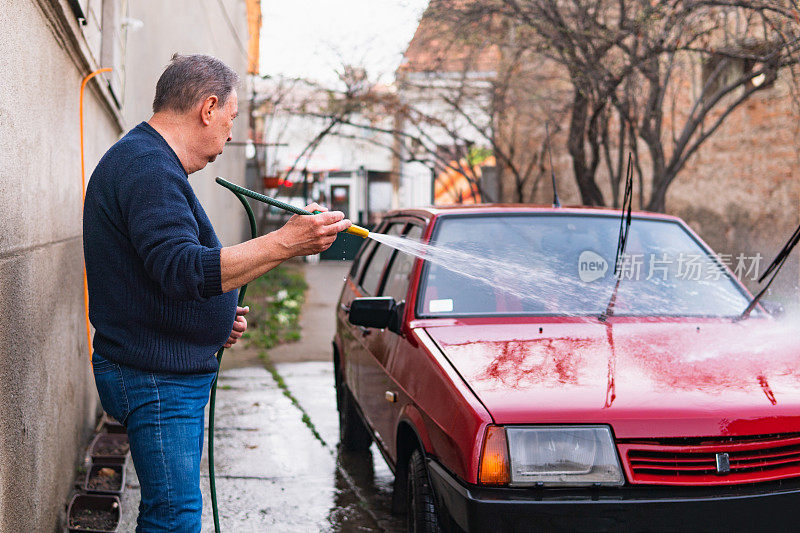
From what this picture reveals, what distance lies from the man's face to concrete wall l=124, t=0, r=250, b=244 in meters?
4.93

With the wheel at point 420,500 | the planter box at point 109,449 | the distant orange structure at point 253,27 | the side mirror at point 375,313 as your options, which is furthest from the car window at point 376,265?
the distant orange structure at point 253,27

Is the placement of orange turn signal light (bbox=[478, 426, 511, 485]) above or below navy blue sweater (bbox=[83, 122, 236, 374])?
below

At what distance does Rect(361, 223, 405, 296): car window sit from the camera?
5.32 meters

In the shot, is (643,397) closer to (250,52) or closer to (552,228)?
(552,228)

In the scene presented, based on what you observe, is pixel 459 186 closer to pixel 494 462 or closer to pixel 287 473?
pixel 287 473

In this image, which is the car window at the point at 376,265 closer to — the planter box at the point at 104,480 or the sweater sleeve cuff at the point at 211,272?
the planter box at the point at 104,480

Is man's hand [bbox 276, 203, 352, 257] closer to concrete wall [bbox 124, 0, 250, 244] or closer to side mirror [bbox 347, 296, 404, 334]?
side mirror [bbox 347, 296, 404, 334]

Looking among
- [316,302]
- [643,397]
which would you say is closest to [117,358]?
[643,397]

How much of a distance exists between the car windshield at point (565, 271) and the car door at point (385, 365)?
0.27 metres

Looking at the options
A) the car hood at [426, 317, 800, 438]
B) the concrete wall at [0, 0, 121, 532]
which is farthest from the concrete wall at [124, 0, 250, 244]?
the car hood at [426, 317, 800, 438]

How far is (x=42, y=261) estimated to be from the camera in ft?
11.2

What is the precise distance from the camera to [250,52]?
1011 inches

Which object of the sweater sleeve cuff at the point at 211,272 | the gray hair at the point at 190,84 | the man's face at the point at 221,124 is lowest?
the sweater sleeve cuff at the point at 211,272

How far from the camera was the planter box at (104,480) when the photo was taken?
14.6 feet
